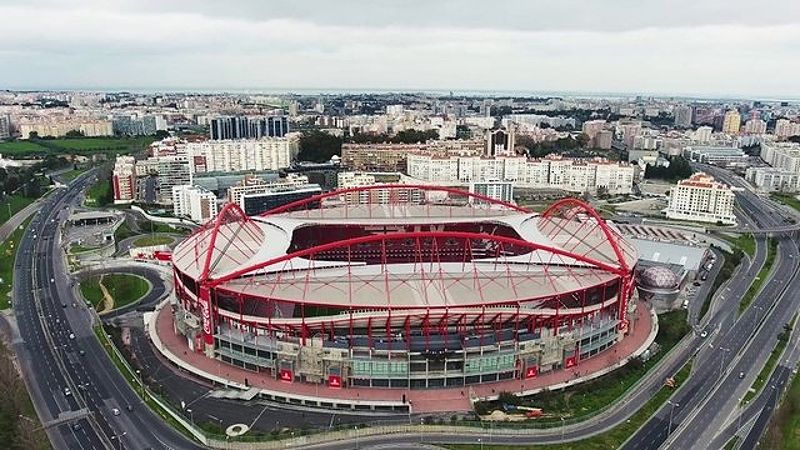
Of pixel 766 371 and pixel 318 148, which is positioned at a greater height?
pixel 318 148

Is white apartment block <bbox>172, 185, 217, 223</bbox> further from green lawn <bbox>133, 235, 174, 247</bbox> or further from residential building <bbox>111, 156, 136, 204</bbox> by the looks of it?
residential building <bbox>111, 156, 136, 204</bbox>

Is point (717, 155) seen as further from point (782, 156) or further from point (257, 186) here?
point (257, 186)

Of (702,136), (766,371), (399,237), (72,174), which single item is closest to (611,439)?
(766,371)

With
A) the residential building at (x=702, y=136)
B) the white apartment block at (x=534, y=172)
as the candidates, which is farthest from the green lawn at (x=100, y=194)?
the residential building at (x=702, y=136)

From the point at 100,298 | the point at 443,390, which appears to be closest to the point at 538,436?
the point at 443,390

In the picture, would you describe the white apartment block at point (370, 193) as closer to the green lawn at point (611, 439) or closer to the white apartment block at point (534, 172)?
the white apartment block at point (534, 172)

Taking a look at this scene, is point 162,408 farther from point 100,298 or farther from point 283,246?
point 100,298
